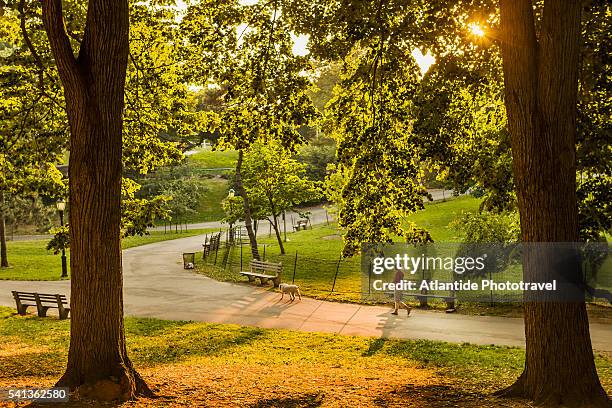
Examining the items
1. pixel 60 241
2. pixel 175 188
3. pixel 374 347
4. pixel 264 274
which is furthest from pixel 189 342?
pixel 175 188

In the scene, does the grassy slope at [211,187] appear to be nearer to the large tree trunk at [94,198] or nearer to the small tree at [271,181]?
the small tree at [271,181]

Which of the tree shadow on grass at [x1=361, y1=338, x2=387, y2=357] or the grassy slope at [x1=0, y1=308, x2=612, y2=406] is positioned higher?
the grassy slope at [x1=0, y1=308, x2=612, y2=406]

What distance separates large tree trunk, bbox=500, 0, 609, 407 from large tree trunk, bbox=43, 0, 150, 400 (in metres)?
5.58

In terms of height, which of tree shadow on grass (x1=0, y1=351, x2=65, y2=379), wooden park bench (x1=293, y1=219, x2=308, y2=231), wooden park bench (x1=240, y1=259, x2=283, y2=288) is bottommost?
tree shadow on grass (x1=0, y1=351, x2=65, y2=379)

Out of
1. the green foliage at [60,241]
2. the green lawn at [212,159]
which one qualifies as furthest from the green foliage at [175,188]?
the green foliage at [60,241]

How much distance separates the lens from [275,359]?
12.7 m

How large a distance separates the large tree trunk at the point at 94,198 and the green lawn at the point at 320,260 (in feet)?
48.9

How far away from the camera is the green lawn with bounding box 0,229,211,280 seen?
30.3 metres

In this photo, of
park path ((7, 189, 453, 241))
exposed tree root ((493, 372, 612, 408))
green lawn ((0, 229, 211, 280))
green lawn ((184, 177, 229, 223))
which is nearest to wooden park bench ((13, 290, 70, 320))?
green lawn ((0, 229, 211, 280))

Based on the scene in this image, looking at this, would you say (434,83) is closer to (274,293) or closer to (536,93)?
(536,93)

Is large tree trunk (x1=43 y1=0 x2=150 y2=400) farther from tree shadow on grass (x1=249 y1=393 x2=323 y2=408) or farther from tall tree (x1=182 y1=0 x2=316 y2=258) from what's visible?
tall tree (x1=182 y1=0 x2=316 y2=258)

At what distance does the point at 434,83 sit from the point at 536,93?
16.0 ft

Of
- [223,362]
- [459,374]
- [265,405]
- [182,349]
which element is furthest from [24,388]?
[459,374]

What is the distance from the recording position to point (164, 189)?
53.3 metres
